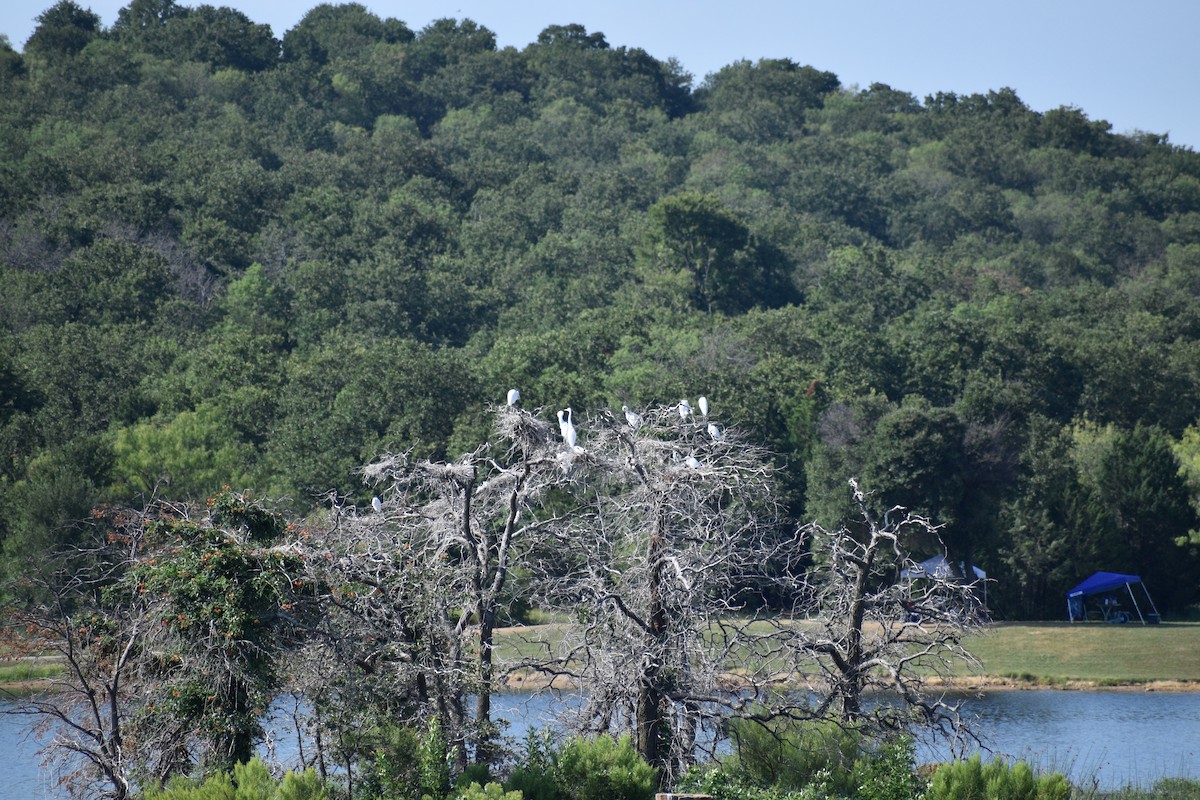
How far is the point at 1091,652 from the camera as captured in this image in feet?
133

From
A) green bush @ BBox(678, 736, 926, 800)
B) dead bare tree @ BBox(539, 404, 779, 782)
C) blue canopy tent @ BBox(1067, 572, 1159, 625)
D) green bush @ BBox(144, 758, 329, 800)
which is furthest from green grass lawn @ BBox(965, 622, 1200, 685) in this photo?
green bush @ BBox(144, 758, 329, 800)

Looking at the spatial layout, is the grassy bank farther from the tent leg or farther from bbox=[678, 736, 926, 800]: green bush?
bbox=[678, 736, 926, 800]: green bush

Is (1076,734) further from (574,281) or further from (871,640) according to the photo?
(574,281)

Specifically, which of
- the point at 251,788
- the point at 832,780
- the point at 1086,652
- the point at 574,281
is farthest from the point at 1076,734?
the point at 574,281

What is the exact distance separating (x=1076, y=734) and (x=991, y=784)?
15.7m

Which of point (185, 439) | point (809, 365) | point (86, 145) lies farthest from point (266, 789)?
point (86, 145)

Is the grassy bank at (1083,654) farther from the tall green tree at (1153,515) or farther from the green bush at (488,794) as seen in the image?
the green bush at (488,794)

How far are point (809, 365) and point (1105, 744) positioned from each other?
97.0ft

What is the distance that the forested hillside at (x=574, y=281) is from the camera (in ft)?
159

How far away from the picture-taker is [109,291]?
214 ft

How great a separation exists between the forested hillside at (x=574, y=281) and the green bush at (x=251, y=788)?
369cm

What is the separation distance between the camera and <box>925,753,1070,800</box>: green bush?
15.0 m

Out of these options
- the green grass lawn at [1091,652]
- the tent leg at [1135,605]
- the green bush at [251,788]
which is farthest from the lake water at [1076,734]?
the tent leg at [1135,605]

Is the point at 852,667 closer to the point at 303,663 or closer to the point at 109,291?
the point at 303,663
